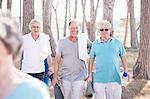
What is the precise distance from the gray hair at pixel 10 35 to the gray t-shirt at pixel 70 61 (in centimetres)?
477

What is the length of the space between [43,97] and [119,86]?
4.91 m

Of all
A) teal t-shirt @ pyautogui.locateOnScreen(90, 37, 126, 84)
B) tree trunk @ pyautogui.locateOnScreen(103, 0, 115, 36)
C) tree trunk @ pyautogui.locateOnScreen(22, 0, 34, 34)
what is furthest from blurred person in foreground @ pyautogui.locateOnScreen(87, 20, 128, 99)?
tree trunk @ pyautogui.locateOnScreen(22, 0, 34, 34)

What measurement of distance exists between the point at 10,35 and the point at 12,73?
157mm

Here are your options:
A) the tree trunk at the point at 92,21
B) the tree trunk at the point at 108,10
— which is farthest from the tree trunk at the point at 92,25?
the tree trunk at the point at 108,10

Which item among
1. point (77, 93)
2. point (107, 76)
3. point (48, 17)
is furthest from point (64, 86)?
point (48, 17)

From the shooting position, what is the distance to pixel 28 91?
5.68 ft

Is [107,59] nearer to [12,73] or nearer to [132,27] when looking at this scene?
[12,73]

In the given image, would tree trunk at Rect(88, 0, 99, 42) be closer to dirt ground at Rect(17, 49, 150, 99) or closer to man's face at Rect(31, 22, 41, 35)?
dirt ground at Rect(17, 49, 150, 99)

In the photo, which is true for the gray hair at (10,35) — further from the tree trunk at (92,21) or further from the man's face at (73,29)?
the tree trunk at (92,21)

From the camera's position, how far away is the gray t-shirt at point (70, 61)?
6500 mm

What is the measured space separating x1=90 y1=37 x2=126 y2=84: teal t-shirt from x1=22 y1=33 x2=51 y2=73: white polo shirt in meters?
0.81

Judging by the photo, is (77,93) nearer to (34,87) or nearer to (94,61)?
(94,61)

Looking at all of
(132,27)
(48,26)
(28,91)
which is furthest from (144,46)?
(132,27)

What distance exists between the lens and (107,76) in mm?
6484
